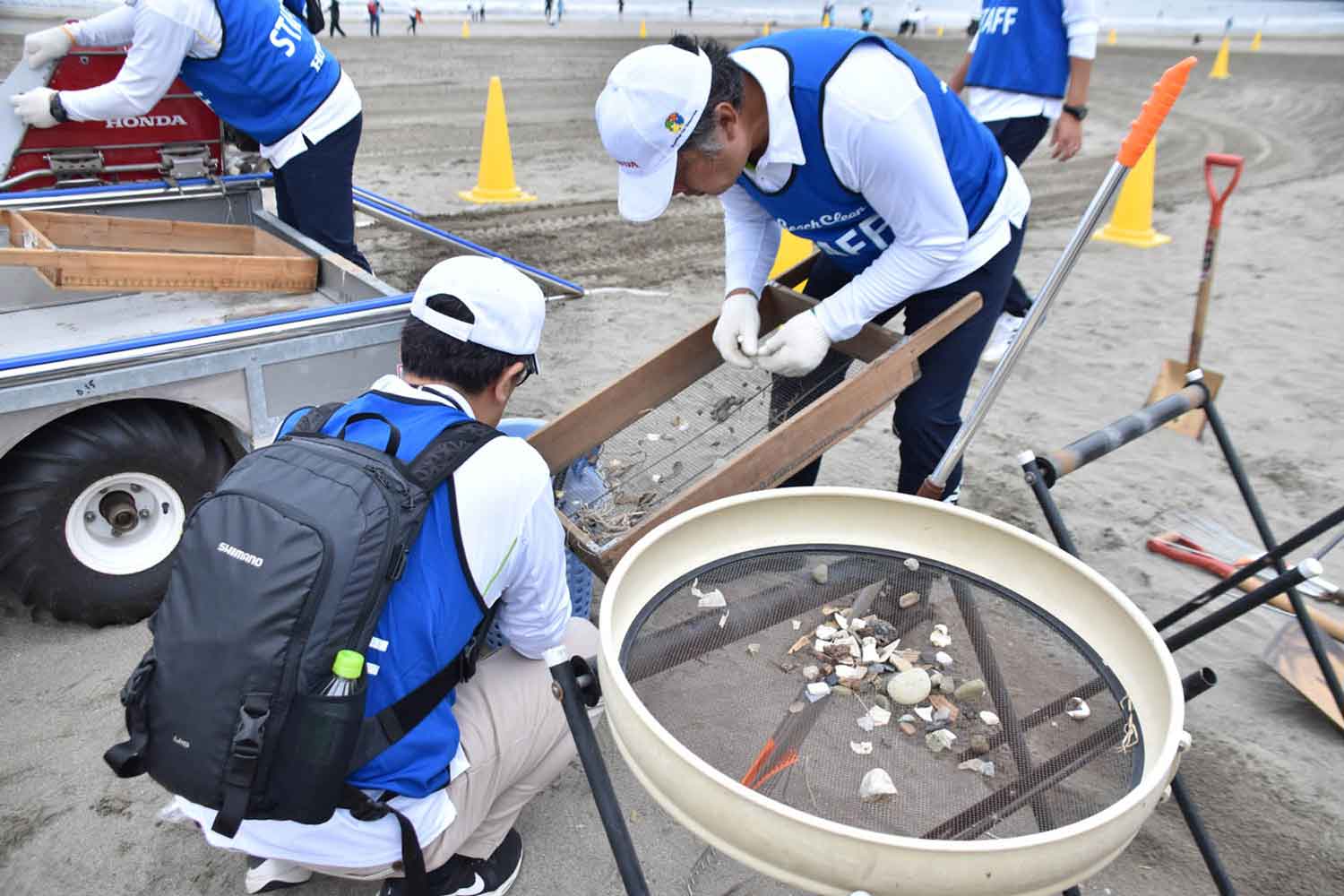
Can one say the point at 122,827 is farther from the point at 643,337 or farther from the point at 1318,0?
the point at 1318,0

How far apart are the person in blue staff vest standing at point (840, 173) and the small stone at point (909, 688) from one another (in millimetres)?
892

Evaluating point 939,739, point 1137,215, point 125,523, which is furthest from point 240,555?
point 1137,215

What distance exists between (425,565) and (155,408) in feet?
5.70

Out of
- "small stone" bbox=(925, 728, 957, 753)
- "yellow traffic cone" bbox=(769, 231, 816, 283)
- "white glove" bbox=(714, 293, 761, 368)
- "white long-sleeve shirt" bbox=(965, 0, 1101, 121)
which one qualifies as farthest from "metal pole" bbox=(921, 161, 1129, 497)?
"yellow traffic cone" bbox=(769, 231, 816, 283)

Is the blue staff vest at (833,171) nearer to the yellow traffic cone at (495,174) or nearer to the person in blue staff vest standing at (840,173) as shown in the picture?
the person in blue staff vest standing at (840,173)

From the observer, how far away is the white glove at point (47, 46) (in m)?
3.84

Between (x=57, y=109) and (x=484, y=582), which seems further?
(x=57, y=109)

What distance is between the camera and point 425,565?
65.2 inches

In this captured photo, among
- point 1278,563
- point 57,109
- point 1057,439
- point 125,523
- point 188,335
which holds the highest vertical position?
point 57,109

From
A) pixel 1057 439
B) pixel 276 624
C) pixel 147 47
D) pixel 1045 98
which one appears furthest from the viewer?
pixel 1057 439

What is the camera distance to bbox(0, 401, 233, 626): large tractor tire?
2713 mm

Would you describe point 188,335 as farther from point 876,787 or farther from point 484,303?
point 876,787

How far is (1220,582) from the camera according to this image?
2.14 metres

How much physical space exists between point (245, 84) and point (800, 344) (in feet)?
9.37
